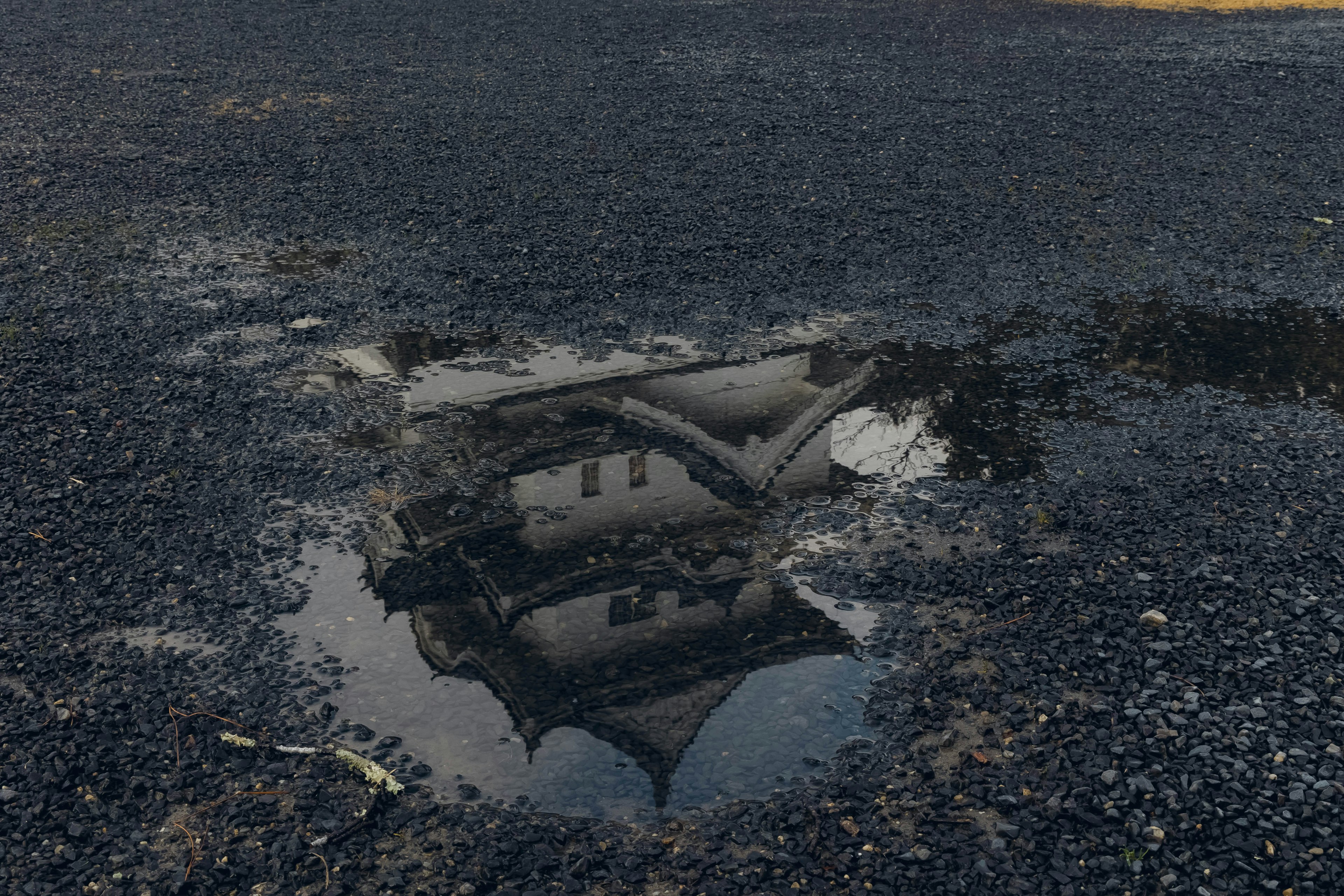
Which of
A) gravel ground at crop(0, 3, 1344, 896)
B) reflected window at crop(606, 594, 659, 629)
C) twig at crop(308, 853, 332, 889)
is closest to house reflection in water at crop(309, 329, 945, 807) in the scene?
reflected window at crop(606, 594, 659, 629)

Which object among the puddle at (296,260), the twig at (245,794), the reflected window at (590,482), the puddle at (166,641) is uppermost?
the puddle at (296,260)

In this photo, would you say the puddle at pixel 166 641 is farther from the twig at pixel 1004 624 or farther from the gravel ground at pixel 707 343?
the twig at pixel 1004 624

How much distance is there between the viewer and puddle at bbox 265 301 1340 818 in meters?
4.84

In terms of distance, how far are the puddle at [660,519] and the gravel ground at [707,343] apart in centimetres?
→ 23

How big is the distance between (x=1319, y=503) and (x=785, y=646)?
3.68 m

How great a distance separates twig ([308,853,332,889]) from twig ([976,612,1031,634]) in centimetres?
334

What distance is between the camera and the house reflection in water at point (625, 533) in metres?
5.23

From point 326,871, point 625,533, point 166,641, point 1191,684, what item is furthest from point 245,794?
point 1191,684

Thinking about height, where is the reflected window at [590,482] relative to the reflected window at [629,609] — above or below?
above

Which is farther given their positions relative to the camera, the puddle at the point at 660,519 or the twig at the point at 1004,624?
the twig at the point at 1004,624

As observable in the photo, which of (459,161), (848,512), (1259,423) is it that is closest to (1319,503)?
(1259,423)

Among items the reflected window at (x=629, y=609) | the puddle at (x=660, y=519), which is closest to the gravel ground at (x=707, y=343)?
the puddle at (x=660, y=519)

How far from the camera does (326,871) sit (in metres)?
4.03

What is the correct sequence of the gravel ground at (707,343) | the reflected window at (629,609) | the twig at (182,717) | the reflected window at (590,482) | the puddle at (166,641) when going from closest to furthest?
the gravel ground at (707,343)
the twig at (182,717)
the puddle at (166,641)
the reflected window at (629,609)
the reflected window at (590,482)
